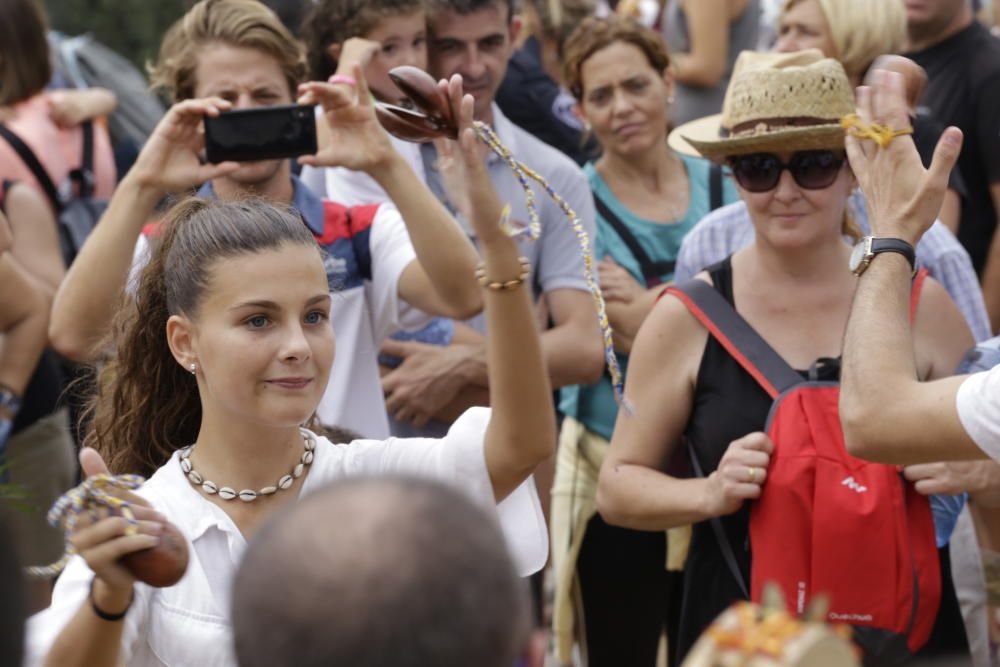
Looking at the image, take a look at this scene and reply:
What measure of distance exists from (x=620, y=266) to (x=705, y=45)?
173 centimetres

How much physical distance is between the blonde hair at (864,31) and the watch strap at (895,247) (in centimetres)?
167

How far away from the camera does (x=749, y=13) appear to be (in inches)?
251

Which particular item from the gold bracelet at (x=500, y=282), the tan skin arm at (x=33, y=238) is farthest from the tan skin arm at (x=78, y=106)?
the gold bracelet at (x=500, y=282)

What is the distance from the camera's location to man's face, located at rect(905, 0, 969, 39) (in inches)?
201

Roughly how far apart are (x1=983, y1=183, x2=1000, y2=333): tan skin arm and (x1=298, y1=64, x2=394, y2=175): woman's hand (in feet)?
7.40

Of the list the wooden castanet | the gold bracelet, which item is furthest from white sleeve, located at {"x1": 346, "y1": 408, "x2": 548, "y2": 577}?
the wooden castanet

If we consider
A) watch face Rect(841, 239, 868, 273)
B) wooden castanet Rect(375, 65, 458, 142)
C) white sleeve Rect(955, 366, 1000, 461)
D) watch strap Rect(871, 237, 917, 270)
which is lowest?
white sleeve Rect(955, 366, 1000, 461)

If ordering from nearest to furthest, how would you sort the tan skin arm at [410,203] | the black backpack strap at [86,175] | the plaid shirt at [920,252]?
the tan skin arm at [410,203]
the plaid shirt at [920,252]
the black backpack strap at [86,175]

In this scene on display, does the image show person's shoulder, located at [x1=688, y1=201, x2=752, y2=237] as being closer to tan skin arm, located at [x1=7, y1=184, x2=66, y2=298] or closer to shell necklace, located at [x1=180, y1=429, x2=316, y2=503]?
shell necklace, located at [x1=180, y1=429, x2=316, y2=503]

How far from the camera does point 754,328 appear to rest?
11.2ft

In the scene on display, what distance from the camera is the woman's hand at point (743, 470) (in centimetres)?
319

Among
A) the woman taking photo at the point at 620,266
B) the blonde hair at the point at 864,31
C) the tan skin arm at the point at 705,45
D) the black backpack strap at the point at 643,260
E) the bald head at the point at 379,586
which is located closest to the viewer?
the bald head at the point at 379,586

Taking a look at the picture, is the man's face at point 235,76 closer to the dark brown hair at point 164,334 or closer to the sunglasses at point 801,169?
the dark brown hair at point 164,334

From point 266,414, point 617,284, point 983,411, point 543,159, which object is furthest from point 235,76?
point 983,411
